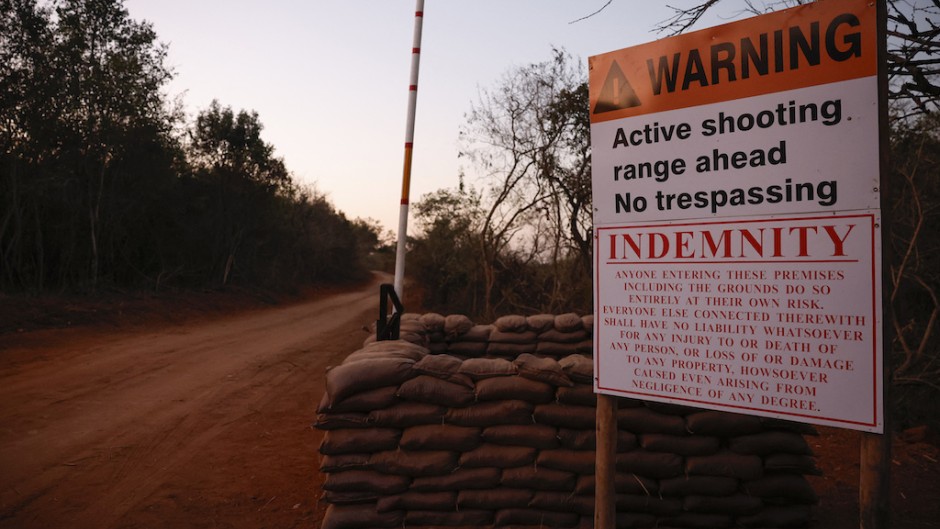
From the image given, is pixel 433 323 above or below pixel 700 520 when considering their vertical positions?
above

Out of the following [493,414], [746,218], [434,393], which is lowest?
[493,414]

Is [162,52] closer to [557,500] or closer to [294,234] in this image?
[294,234]

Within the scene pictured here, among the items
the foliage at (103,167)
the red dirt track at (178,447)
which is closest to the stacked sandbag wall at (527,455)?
the red dirt track at (178,447)

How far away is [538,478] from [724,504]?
1.05 meters

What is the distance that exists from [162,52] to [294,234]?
13.0 metres

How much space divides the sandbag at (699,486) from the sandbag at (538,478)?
1.73ft

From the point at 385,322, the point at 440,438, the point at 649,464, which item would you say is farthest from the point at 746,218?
the point at 385,322

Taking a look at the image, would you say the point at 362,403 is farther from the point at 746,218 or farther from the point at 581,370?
the point at 746,218

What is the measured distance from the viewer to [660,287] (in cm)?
200

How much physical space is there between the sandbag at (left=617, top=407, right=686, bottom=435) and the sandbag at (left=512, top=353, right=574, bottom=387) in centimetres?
35

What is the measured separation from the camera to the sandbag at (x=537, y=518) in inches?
118

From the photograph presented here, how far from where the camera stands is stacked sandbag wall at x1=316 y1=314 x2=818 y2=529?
9.78ft

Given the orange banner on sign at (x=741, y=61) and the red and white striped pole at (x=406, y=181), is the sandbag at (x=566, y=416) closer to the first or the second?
the orange banner on sign at (x=741, y=61)

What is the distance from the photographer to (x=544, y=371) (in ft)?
10.2
